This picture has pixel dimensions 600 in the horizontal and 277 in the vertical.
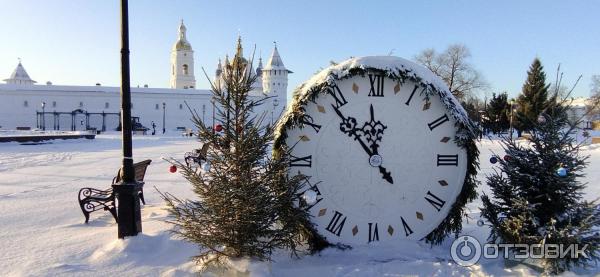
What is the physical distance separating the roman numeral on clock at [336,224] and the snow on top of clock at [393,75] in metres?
1.34

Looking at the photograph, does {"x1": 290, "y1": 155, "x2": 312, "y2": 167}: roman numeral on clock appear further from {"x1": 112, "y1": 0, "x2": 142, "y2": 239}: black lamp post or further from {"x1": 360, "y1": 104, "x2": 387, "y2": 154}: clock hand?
{"x1": 112, "y1": 0, "x2": 142, "y2": 239}: black lamp post

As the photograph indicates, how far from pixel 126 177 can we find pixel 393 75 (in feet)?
11.7

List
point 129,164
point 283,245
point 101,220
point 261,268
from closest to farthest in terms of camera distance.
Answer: point 261,268 → point 283,245 → point 129,164 → point 101,220

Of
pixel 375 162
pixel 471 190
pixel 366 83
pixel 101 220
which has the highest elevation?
pixel 366 83

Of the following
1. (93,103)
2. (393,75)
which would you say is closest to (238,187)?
(393,75)

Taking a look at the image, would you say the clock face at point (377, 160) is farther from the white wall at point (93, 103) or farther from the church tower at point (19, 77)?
the church tower at point (19, 77)

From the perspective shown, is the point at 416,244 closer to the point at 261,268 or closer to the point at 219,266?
the point at 261,268

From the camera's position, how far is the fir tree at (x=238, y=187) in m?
4.49

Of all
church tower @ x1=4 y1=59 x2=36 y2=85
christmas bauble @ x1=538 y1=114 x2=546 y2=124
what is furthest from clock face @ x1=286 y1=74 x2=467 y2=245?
church tower @ x1=4 y1=59 x2=36 y2=85

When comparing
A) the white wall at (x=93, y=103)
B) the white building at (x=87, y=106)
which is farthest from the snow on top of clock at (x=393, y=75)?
the white wall at (x=93, y=103)

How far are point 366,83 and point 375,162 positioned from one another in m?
0.96

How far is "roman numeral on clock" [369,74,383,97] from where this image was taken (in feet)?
16.8

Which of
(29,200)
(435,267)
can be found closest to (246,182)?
(435,267)

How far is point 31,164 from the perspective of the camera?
621 inches
